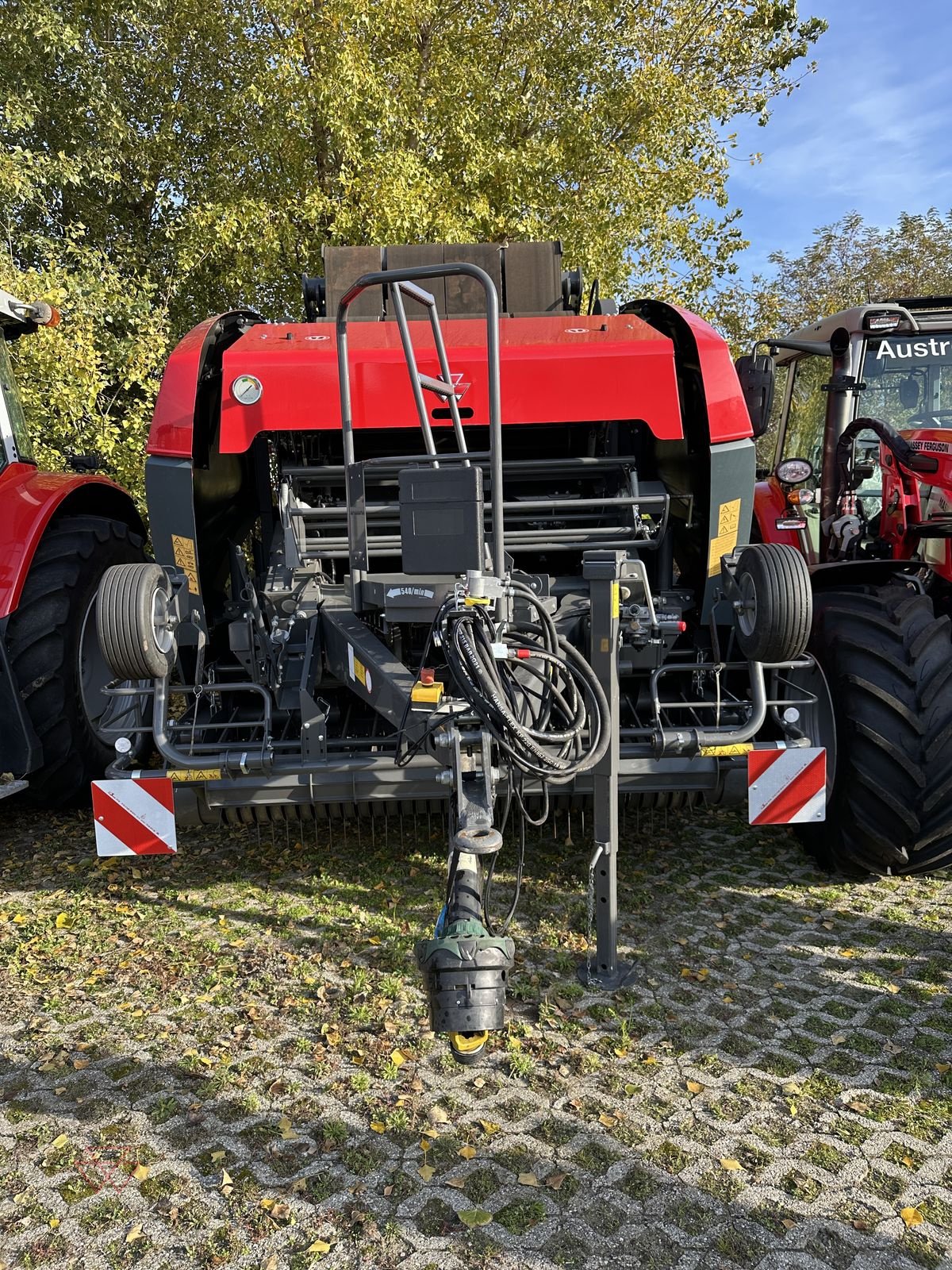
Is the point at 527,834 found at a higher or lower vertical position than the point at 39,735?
lower

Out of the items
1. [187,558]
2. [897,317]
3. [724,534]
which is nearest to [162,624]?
[187,558]

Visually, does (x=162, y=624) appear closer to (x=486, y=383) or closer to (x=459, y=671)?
(x=459, y=671)

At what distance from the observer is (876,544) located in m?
4.50

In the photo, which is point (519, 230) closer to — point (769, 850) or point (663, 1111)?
point (769, 850)

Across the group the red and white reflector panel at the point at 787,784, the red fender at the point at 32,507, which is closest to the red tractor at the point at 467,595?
the red and white reflector panel at the point at 787,784

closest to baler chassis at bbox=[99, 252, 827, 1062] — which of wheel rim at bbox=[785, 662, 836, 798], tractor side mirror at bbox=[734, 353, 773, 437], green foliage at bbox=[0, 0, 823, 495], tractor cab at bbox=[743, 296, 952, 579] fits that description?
wheel rim at bbox=[785, 662, 836, 798]

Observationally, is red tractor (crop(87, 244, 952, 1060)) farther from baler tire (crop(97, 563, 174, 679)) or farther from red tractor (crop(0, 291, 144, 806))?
red tractor (crop(0, 291, 144, 806))

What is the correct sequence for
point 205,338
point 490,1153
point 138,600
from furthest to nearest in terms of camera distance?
point 205,338, point 138,600, point 490,1153

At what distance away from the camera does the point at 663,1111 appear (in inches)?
94.9

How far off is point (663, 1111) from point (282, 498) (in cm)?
263

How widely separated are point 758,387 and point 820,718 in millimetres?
1443

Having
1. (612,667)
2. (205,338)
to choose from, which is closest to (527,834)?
(612,667)

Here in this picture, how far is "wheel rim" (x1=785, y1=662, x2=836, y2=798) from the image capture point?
3.44 m

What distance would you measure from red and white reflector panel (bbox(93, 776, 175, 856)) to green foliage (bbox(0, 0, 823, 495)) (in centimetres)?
492
